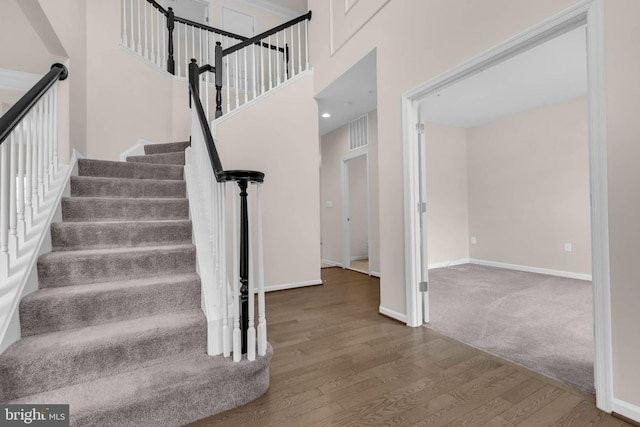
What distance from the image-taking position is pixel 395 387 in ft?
5.57

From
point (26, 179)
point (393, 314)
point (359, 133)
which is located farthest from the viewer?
point (359, 133)

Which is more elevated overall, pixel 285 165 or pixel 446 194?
pixel 285 165

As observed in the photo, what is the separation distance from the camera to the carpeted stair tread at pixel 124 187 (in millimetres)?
2430

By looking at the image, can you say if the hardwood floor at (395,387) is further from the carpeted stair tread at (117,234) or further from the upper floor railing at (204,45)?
the upper floor railing at (204,45)

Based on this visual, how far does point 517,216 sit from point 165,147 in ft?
18.6

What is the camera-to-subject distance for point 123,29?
375cm

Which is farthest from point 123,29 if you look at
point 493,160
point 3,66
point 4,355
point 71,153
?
point 493,160

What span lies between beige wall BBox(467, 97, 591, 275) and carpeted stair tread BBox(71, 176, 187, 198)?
519 cm

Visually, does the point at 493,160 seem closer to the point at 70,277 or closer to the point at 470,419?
the point at 470,419

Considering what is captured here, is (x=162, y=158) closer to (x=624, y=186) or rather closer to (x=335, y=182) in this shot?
(x=335, y=182)

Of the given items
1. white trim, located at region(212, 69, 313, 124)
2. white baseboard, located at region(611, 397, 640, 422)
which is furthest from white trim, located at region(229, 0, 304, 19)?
white baseboard, located at region(611, 397, 640, 422)

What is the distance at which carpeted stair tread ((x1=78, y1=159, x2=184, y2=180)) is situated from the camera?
8.91 ft

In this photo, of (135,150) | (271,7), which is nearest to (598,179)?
(135,150)

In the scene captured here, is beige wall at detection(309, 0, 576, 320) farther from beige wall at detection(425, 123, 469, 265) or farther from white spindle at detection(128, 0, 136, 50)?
white spindle at detection(128, 0, 136, 50)
